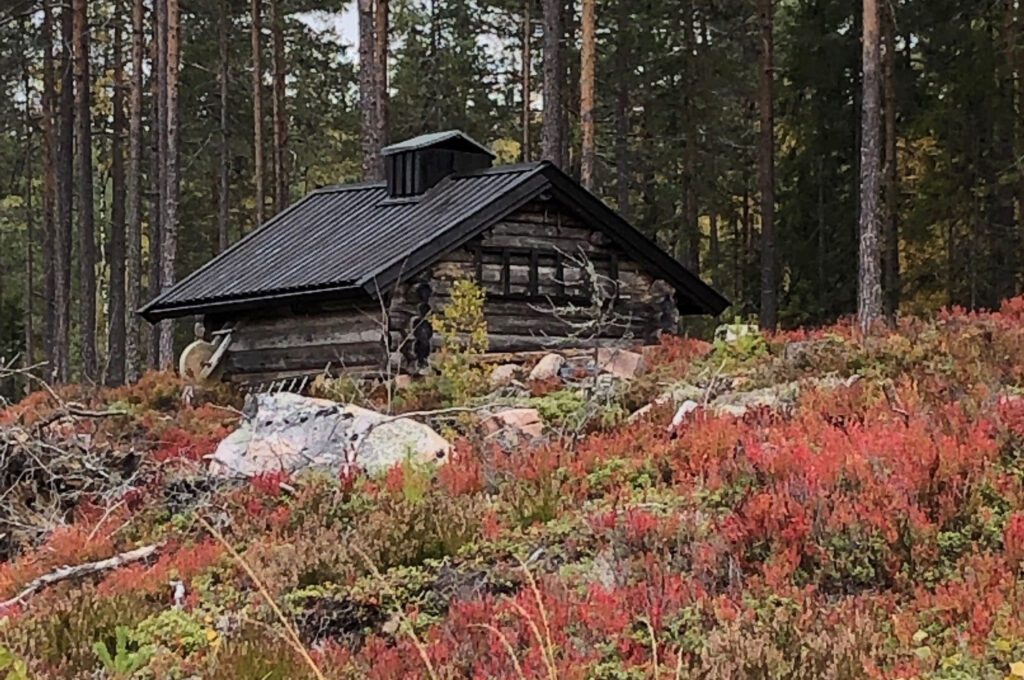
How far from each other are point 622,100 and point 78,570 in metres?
29.8

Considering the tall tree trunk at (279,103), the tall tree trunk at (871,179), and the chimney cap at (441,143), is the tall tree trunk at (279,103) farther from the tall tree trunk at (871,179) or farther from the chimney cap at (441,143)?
the tall tree trunk at (871,179)

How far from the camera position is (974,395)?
8859 mm

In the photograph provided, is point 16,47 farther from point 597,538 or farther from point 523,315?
point 597,538

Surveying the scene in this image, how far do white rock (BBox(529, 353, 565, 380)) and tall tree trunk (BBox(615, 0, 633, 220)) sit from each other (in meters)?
17.1

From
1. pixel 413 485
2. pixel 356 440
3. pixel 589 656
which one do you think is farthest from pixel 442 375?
pixel 589 656

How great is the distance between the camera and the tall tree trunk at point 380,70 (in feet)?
76.3

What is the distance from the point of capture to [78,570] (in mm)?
7680

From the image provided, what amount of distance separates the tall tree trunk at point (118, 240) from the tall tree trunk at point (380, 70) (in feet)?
25.7

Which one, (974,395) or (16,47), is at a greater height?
(16,47)

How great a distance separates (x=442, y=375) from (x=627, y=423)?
16.5 ft

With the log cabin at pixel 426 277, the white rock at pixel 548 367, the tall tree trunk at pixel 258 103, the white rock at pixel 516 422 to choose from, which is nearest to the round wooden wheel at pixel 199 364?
the log cabin at pixel 426 277

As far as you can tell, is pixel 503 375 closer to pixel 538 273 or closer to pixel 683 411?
pixel 538 273

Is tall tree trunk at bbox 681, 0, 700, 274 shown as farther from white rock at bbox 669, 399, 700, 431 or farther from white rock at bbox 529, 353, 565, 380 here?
white rock at bbox 669, 399, 700, 431

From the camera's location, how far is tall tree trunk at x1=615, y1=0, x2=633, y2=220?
106 ft
